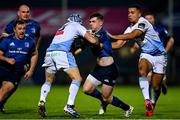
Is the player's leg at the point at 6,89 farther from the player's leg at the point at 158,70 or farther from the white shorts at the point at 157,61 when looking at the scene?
the player's leg at the point at 158,70

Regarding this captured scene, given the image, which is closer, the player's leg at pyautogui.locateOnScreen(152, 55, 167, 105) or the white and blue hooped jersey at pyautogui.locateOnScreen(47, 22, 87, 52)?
the white and blue hooped jersey at pyautogui.locateOnScreen(47, 22, 87, 52)

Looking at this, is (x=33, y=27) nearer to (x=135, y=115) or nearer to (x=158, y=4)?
(x=135, y=115)

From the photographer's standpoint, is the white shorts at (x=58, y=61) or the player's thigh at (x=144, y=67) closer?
the white shorts at (x=58, y=61)

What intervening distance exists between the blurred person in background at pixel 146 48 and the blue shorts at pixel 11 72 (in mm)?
2146

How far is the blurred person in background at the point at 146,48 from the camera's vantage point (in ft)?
49.8

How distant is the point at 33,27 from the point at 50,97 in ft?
16.2

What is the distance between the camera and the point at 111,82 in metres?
14.7

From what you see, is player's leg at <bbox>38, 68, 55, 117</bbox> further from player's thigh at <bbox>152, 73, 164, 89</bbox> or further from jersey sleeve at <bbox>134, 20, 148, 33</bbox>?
player's thigh at <bbox>152, 73, 164, 89</bbox>

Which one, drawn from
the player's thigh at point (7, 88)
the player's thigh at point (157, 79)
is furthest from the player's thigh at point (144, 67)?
the player's thigh at point (7, 88)

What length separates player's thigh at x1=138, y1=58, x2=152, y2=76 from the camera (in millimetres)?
15578

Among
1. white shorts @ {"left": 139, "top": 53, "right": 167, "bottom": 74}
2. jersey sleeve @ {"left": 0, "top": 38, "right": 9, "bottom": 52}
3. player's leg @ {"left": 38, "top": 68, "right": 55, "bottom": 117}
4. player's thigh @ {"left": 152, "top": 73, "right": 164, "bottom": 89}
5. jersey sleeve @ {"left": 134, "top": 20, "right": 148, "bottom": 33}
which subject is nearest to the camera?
player's leg @ {"left": 38, "top": 68, "right": 55, "bottom": 117}

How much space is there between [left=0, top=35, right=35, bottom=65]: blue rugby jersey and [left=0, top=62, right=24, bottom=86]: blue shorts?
166mm

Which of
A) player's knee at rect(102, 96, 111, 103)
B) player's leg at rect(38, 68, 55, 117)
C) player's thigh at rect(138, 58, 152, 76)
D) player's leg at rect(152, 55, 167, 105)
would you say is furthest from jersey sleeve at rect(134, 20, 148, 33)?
player's leg at rect(38, 68, 55, 117)

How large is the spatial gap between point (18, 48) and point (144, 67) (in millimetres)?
2832
